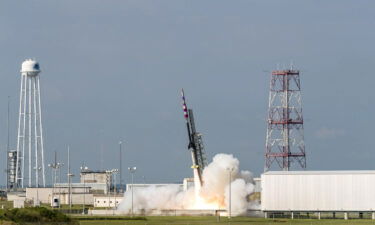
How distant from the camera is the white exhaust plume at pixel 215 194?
152 meters

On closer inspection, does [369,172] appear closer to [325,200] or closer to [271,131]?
[325,200]

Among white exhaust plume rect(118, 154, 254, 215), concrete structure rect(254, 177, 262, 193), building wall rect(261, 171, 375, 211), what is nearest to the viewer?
building wall rect(261, 171, 375, 211)

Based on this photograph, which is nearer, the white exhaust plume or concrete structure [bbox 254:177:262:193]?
the white exhaust plume

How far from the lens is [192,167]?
157 meters

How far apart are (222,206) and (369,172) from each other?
2237 centimetres

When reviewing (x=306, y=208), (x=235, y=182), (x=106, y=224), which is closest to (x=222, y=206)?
(x=235, y=182)

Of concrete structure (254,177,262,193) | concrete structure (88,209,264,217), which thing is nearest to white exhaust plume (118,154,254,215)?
concrete structure (88,209,264,217)

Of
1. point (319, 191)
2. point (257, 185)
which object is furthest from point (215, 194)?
point (319, 191)

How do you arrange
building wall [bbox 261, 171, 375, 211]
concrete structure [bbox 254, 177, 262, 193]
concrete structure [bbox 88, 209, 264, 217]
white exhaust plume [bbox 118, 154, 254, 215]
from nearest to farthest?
building wall [bbox 261, 171, 375, 211] < concrete structure [bbox 88, 209, 264, 217] < white exhaust plume [bbox 118, 154, 254, 215] < concrete structure [bbox 254, 177, 262, 193]

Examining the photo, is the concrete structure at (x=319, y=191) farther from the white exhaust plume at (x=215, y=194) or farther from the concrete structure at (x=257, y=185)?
the concrete structure at (x=257, y=185)

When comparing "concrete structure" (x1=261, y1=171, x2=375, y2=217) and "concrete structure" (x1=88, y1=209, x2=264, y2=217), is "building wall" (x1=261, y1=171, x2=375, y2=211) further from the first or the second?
"concrete structure" (x1=88, y1=209, x2=264, y2=217)

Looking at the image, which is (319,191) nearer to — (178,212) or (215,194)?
(215,194)

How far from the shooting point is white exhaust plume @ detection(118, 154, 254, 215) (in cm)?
15150

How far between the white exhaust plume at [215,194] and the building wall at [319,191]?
4669 millimetres
